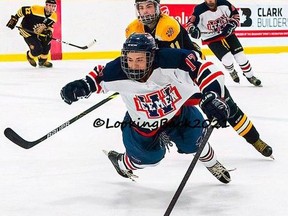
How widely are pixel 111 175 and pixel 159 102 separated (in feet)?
2.04

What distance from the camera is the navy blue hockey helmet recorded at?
211 centimetres

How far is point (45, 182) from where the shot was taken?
262cm

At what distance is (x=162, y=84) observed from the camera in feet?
7.28

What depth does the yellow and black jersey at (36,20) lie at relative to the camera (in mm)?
7648

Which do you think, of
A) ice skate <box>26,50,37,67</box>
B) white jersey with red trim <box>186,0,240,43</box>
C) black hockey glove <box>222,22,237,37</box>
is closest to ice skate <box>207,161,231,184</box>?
black hockey glove <box>222,22,237,37</box>

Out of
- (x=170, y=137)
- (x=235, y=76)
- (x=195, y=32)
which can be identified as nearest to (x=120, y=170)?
(x=170, y=137)

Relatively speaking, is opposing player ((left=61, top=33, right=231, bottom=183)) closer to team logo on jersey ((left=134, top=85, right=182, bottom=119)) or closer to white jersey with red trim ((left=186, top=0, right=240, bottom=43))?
team logo on jersey ((left=134, top=85, right=182, bottom=119))

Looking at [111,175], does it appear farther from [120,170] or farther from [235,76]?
[235,76]

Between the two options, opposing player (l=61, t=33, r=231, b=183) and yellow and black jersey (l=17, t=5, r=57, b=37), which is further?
yellow and black jersey (l=17, t=5, r=57, b=37)

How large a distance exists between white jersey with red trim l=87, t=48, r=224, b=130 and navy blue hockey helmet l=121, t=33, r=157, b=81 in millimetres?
49

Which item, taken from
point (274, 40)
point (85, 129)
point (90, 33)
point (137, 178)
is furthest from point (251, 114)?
point (274, 40)

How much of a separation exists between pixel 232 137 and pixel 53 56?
5207 mm

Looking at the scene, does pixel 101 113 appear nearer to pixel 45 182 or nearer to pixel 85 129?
pixel 85 129

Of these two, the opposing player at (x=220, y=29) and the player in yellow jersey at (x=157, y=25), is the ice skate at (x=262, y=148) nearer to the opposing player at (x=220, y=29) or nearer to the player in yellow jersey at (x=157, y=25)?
the player in yellow jersey at (x=157, y=25)
